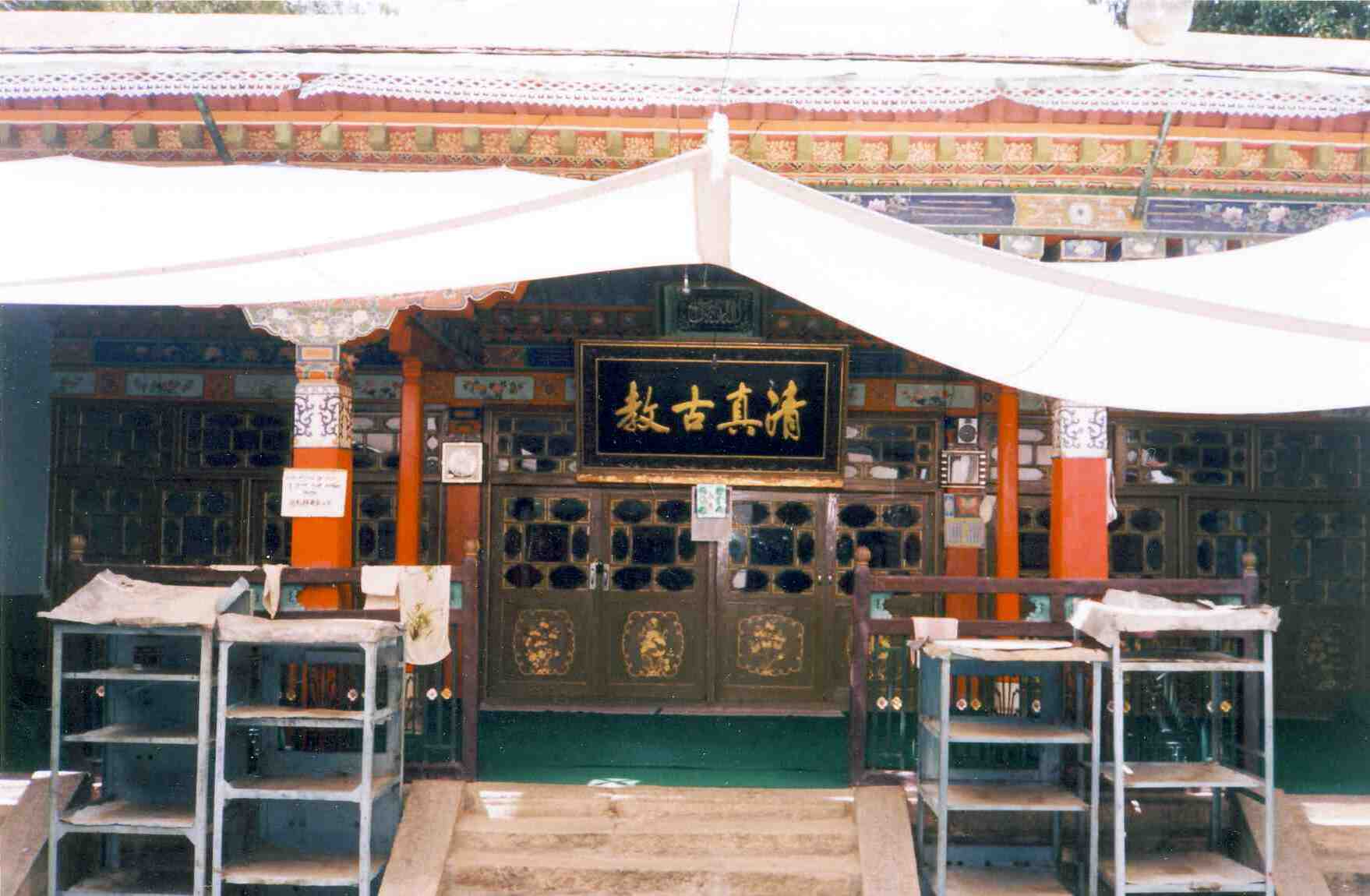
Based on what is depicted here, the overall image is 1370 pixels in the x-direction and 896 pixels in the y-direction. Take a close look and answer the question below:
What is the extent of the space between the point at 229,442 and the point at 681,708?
4113mm

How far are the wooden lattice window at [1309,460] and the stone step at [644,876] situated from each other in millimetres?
5253

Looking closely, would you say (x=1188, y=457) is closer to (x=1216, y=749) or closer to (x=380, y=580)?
(x=1216, y=749)

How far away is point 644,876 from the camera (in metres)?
5.16

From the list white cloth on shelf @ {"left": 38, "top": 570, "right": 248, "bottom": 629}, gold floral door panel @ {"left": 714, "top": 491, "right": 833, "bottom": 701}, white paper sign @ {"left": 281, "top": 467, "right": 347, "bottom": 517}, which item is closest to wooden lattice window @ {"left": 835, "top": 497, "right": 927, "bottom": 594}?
gold floral door panel @ {"left": 714, "top": 491, "right": 833, "bottom": 701}

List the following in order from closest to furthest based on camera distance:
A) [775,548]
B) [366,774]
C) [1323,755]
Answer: [366,774], [1323,755], [775,548]

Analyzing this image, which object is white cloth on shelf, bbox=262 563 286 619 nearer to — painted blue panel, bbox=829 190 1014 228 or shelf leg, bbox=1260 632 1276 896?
painted blue panel, bbox=829 190 1014 228

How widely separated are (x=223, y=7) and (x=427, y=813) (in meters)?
12.6

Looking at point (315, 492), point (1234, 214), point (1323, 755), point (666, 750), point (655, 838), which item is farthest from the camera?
point (1323, 755)

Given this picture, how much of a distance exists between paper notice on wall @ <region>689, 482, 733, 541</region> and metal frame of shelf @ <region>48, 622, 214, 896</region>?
388 centimetres

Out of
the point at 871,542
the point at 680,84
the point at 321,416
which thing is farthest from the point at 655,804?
the point at 680,84

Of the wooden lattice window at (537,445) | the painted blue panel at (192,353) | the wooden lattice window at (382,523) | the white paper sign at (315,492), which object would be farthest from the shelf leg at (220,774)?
the painted blue panel at (192,353)

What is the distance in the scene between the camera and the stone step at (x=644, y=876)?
5121mm

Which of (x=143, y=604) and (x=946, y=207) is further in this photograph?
(x=946, y=207)

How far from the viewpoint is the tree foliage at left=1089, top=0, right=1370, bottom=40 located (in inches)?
485
